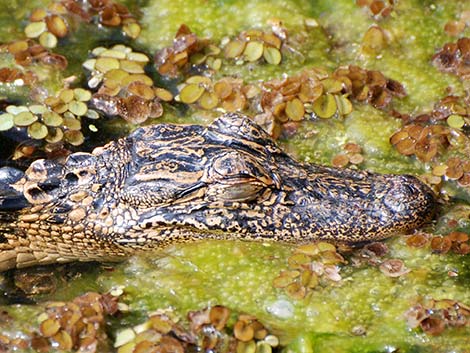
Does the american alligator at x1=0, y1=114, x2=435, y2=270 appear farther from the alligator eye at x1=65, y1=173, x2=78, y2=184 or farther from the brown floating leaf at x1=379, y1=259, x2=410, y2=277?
the brown floating leaf at x1=379, y1=259, x2=410, y2=277

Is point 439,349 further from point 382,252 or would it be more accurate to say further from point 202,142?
point 202,142

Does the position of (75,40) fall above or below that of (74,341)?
above

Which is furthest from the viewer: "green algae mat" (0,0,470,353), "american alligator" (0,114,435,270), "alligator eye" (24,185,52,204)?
"alligator eye" (24,185,52,204)

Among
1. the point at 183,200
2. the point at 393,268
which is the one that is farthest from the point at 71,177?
the point at 393,268

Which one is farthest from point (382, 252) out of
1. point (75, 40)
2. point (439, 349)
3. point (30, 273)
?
point (75, 40)

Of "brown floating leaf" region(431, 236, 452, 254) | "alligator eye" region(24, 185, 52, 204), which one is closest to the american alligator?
"alligator eye" region(24, 185, 52, 204)

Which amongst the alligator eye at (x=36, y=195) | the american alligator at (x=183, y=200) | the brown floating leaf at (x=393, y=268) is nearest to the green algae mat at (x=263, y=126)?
the brown floating leaf at (x=393, y=268)

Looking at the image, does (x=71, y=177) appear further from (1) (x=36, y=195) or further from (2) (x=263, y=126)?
(2) (x=263, y=126)
